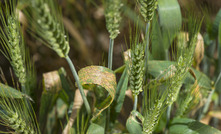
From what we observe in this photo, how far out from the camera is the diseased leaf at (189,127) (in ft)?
1.41

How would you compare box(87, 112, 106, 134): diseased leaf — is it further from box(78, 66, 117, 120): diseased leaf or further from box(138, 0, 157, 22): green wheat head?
box(138, 0, 157, 22): green wheat head

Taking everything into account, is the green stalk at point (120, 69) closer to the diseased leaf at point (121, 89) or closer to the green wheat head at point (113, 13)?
the diseased leaf at point (121, 89)

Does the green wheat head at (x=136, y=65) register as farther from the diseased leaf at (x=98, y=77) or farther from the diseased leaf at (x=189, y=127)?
→ the diseased leaf at (x=189, y=127)

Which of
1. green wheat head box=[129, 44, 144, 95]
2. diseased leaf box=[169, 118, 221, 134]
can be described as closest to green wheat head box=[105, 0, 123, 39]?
green wheat head box=[129, 44, 144, 95]

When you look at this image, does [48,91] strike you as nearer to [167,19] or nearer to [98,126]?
[98,126]

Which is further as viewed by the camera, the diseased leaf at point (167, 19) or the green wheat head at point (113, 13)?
the diseased leaf at point (167, 19)

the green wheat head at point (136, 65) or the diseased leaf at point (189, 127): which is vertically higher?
the green wheat head at point (136, 65)

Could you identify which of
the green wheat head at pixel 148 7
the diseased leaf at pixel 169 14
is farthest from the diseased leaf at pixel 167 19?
the green wheat head at pixel 148 7

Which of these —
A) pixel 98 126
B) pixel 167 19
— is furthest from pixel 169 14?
pixel 98 126

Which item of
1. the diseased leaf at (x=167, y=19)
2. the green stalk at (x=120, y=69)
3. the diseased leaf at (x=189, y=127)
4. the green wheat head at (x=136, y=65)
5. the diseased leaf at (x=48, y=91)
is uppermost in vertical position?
the diseased leaf at (x=167, y=19)

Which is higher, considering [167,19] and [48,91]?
[167,19]

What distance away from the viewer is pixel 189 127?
0.45 meters

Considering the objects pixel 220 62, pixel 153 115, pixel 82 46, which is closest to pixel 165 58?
pixel 220 62

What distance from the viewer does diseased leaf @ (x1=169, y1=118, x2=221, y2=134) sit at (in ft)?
1.41
